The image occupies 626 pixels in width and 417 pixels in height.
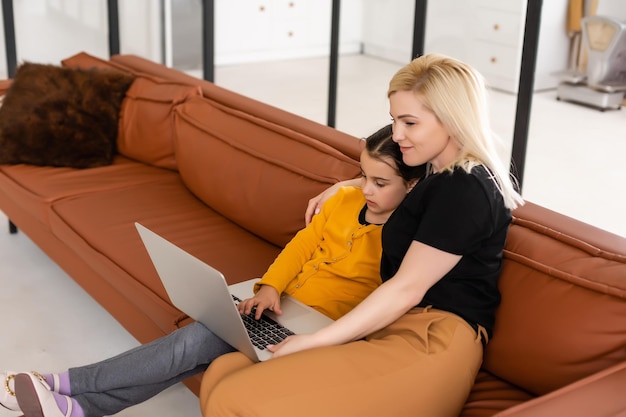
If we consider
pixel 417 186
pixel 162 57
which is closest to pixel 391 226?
pixel 417 186

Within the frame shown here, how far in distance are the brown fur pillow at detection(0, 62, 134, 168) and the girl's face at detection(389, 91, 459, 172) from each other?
5.93ft

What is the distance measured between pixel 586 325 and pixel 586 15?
4.32ft

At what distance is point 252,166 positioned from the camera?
263 centimetres

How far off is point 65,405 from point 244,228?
0.93m

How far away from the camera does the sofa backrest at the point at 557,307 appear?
162 centimetres

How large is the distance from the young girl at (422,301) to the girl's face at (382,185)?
105 mm

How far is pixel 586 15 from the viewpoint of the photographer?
2602 millimetres

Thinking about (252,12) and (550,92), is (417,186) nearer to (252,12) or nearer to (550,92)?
(550,92)

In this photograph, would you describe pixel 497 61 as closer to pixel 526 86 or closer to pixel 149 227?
pixel 526 86

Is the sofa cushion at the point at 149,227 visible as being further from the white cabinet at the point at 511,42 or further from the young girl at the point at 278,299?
the white cabinet at the point at 511,42

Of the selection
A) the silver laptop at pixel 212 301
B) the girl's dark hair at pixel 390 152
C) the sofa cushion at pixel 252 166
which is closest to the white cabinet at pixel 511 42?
the sofa cushion at pixel 252 166

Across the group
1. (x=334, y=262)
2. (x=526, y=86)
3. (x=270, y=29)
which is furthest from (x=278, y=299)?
(x=270, y=29)

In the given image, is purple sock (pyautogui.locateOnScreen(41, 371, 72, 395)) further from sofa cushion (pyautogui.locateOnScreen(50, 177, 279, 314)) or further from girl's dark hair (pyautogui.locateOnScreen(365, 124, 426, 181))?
girl's dark hair (pyautogui.locateOnScreen(365, 124, 426, 181))

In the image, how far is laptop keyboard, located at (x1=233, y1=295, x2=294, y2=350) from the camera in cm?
180
